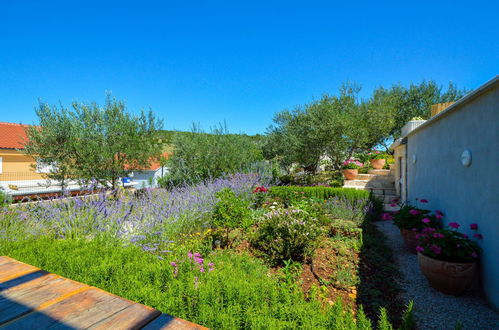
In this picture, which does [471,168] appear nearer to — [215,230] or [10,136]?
[215,230]

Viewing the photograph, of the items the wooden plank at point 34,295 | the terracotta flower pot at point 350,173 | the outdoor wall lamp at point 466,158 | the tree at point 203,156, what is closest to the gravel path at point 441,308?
the outdoor wall lamp at point 466,158

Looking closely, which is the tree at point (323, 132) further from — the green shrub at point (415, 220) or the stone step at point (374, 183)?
the green shrub at point (415, 220)

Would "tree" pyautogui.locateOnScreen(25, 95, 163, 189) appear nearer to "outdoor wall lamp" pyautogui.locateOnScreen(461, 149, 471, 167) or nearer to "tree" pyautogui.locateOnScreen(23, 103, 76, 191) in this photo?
"tree" pyautogui.locateOnScreen(23, 103, 76, 191)

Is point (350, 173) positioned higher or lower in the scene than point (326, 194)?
higher

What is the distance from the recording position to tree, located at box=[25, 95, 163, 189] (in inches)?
318

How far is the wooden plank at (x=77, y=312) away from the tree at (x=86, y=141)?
7856mm

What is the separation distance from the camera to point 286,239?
4.22m

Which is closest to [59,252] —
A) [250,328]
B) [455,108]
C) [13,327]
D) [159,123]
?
[13,327]

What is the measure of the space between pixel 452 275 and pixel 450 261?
0.60 feet

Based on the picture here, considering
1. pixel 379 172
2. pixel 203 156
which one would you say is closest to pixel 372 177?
pixel 379 172

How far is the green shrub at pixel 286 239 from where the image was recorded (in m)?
4.13

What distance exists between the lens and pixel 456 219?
158 inches

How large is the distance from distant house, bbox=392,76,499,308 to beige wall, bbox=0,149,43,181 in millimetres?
20639

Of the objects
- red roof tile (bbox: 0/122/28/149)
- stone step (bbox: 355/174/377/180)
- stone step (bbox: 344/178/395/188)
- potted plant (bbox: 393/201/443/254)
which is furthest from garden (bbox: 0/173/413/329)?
red roof tile (bbox: 0/122/28/149)
